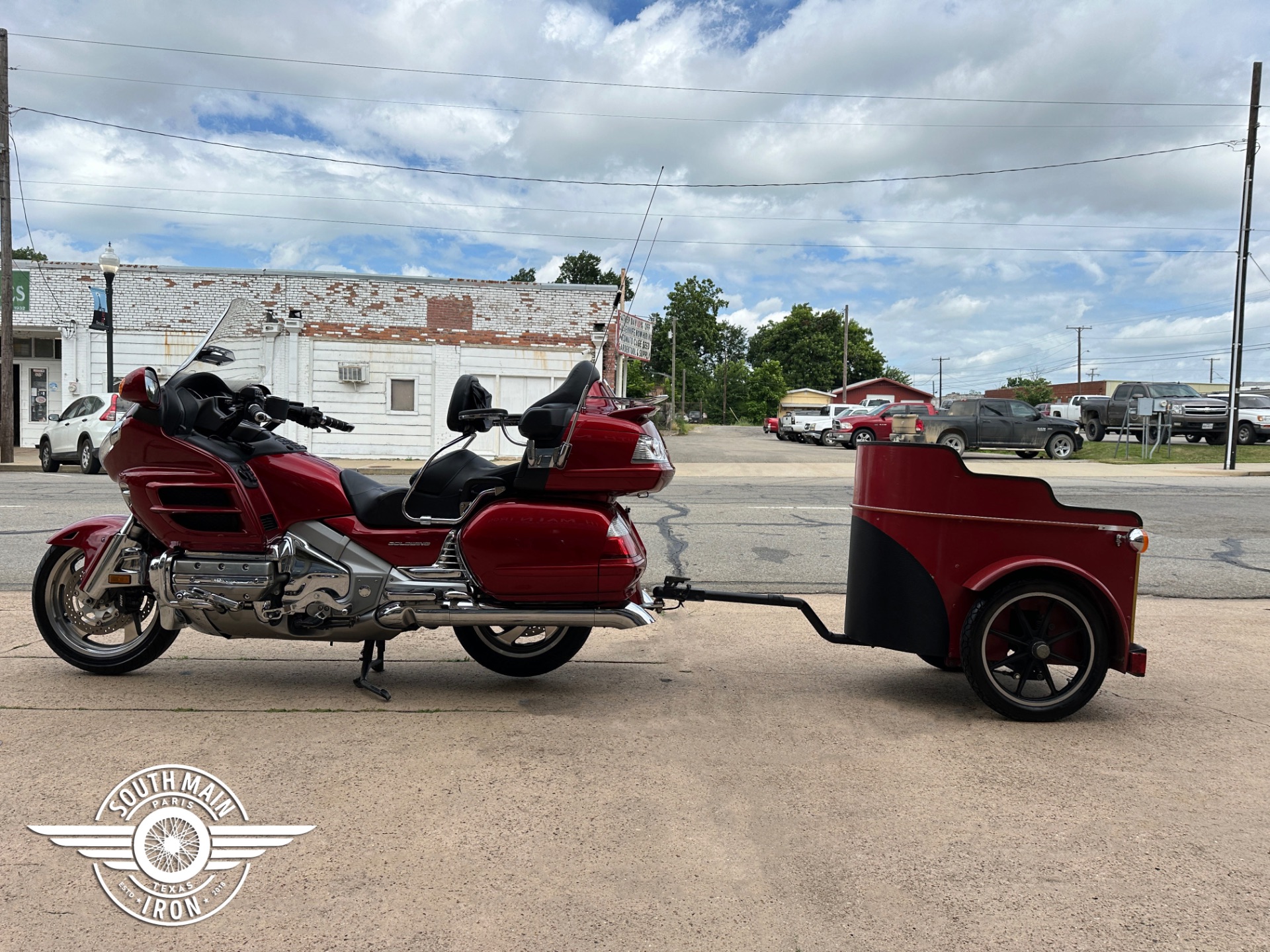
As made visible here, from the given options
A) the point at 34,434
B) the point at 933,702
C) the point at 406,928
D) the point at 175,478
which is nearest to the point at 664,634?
the point at 933,702

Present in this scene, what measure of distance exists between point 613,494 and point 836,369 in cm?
9678

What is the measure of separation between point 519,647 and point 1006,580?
238 centimetres

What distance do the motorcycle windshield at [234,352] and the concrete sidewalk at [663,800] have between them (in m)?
1.54

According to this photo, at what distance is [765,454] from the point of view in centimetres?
2808

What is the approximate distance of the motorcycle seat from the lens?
4.36m

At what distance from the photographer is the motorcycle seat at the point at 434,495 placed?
4.36 metres

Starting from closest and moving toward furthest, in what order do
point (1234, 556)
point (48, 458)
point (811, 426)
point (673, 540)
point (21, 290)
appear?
point (1234, 556) → point (673, 540) → point (48, 458) → point (21, 290) → point (811, 426)

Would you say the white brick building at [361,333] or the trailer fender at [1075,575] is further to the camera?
the white brick building at [361,333]

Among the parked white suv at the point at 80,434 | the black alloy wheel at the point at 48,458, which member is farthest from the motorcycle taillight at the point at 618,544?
the black alloy wheel at the point at 48,458

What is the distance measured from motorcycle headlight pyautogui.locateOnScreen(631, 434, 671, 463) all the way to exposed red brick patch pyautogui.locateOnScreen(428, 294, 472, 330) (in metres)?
21.0

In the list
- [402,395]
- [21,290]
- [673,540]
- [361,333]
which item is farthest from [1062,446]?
[21,290]

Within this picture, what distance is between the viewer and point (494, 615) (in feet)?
14.0

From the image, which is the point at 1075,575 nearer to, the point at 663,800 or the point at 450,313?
A: the point at 663,800

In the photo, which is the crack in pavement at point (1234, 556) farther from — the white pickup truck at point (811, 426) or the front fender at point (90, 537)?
the white pickup truck at point (811, 426)
